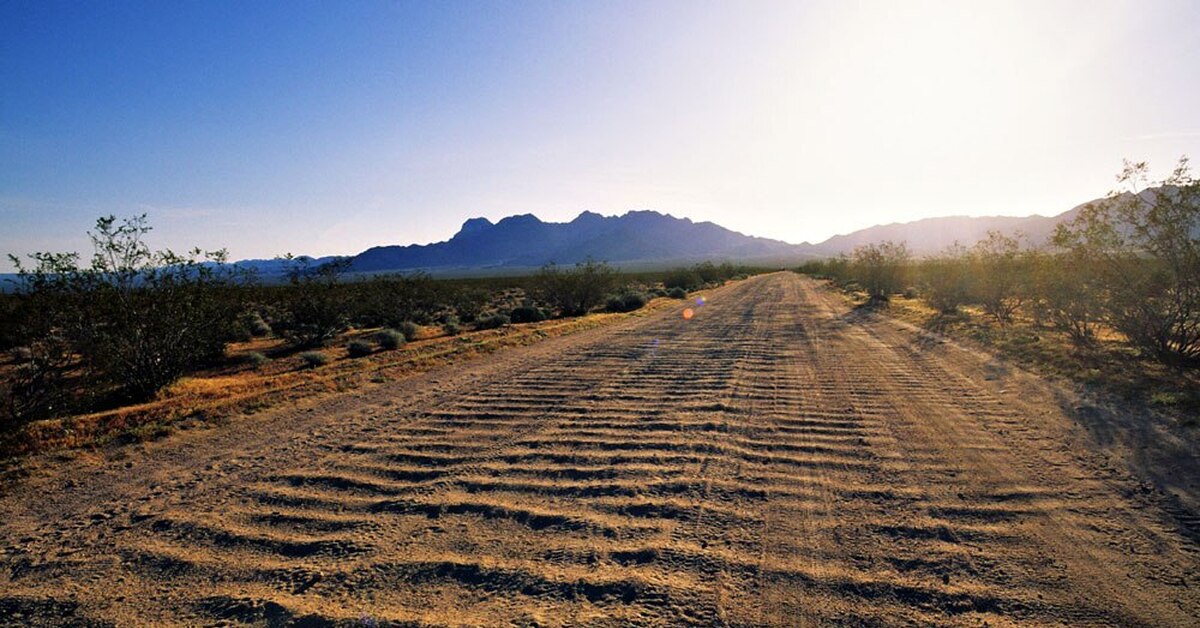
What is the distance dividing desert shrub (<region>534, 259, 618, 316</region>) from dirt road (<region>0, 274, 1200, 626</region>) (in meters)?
18.4

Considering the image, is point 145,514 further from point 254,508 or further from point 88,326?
point 88,326

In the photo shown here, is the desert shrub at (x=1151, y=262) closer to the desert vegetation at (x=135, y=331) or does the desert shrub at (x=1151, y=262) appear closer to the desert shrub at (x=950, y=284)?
the desert shrub at (x=950, y=284)

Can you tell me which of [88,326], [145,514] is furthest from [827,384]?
[88,326]

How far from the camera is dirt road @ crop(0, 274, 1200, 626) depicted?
3045mm

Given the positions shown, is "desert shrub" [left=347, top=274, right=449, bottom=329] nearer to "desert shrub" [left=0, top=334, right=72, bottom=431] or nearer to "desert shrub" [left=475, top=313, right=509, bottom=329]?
"desert shrub" [left=475, top=313, right=509, bottom=329]

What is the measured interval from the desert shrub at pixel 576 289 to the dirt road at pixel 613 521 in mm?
18368

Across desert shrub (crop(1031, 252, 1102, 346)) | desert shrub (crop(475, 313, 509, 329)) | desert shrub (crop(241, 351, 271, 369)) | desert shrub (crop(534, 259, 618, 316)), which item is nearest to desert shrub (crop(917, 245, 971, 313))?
desert shrub (crop(1031, 252, 1102, 346))

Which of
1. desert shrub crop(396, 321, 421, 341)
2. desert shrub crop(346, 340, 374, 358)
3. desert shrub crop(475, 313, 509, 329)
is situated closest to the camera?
desert shrub crop(346, 340, 374, 358)

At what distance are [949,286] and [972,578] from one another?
21902mm

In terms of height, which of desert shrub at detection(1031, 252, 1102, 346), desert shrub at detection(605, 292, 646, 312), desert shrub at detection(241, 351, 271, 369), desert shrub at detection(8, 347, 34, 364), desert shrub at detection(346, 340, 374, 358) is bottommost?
desert shrub at detection(241, 351, 271, 369)

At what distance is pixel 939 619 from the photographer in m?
2.83

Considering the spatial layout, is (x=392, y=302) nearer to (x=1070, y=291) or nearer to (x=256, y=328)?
(x=256, y=328)

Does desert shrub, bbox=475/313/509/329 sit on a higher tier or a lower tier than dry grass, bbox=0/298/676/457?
higher

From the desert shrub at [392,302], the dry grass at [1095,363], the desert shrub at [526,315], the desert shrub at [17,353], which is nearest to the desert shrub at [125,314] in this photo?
the desert shrub at [17,353]
